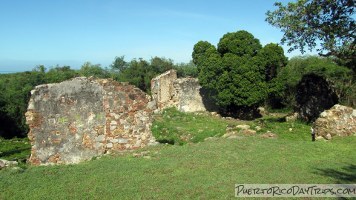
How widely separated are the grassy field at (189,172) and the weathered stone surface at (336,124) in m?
1.67

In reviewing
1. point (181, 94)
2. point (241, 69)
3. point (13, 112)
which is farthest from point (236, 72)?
point (13, 112)

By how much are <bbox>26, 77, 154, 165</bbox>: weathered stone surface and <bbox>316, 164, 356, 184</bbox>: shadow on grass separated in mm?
5374

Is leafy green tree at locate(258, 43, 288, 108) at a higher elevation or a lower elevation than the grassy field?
higher

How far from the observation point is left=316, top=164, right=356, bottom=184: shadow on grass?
7.64 meters

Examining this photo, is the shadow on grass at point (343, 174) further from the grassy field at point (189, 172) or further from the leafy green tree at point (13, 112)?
the leafy green tree at point (13, 112)

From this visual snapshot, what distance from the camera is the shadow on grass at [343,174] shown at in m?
7.64

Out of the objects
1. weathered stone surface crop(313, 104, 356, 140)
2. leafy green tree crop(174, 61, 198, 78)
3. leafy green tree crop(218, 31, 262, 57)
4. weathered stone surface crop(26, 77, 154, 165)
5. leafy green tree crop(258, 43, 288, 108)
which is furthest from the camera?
leafy green tree crop(174, 61, 198, 78)

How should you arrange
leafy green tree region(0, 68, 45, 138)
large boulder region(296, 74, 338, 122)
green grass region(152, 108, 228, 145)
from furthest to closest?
leafy green tree region(0, 68, 45, 138) < large boulder region(296, 74, 338, 122) < green grass region(152, 108, 228, 145)

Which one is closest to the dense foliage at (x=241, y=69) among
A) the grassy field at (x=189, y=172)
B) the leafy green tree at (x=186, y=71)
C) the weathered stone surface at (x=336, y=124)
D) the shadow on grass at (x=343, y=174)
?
the weathered stone surface at (x=336, y=124)

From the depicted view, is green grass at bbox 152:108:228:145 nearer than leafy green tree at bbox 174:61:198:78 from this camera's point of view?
Yes

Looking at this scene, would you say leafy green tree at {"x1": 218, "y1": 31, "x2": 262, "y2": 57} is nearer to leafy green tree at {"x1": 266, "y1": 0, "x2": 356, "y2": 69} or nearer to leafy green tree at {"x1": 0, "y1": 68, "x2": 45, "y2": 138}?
leafy green tree at {"x1": 266, "y1": 0, "x2": 356, "y2": 69}

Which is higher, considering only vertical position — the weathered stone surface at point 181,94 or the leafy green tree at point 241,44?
the leafy green tree at point 241,44

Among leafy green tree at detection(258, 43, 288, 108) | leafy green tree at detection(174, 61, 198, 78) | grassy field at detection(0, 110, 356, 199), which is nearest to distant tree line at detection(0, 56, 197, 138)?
leafy green tree at detection(174, 61, 198, 78)

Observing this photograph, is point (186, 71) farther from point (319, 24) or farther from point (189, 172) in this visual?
point (189, 172)
